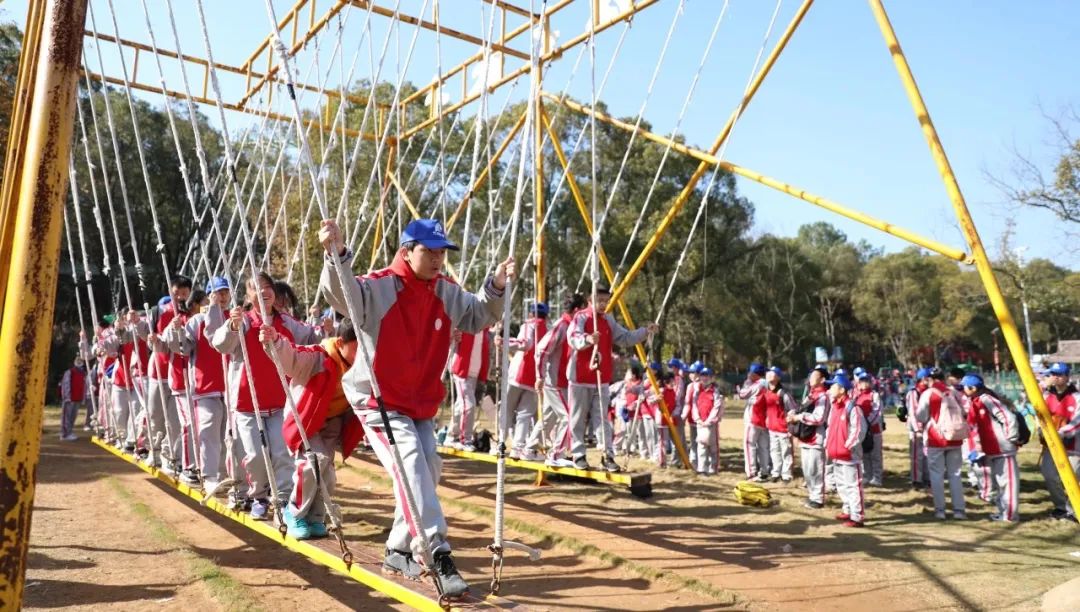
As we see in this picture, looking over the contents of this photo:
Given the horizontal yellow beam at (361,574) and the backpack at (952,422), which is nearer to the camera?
the horizontal yellow beam at (361,574)

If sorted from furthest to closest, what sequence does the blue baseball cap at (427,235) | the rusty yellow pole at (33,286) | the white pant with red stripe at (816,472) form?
the white pant with red stripe at (816,472), the blue baseball cap at (427,235), the rusty yellow pole at (33,286)

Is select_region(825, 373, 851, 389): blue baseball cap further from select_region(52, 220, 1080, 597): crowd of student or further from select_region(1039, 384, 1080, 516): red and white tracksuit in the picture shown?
select_region(1039, 384, 1080, 516): red and white tracksuit

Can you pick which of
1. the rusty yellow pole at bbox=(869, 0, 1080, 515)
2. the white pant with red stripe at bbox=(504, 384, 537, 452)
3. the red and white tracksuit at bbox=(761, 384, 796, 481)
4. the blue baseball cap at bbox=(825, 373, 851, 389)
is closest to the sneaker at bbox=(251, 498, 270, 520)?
the white pant with red stripe at bbox=(504, 384, 537, 452)

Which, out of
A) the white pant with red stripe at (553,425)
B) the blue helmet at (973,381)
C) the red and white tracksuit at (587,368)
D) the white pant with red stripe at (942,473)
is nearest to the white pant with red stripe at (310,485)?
the red and white tracksuit at (587,368)

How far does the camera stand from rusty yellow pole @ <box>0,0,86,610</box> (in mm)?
2457

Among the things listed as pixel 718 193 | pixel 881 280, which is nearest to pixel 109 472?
pixel 718 193

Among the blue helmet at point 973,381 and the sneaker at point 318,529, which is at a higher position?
the blue helmet at point 973,381

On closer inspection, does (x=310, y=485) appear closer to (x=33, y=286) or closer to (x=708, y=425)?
(x=33, y=286)

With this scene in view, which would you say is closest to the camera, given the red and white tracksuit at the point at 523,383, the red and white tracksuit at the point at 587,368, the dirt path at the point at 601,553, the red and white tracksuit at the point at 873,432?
the dirt path at the point at 601,553

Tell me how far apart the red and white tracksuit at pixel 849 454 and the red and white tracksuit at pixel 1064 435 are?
2.40 metres

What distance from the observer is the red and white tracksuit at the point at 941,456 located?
28.0 feet

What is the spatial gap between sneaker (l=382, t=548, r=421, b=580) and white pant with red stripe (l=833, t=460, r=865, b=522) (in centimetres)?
547

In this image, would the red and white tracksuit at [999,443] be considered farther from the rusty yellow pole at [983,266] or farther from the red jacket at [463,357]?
the red jacket at [463,357]

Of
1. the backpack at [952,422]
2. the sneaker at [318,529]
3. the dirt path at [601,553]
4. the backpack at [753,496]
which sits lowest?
the dirt path at [601,553]
